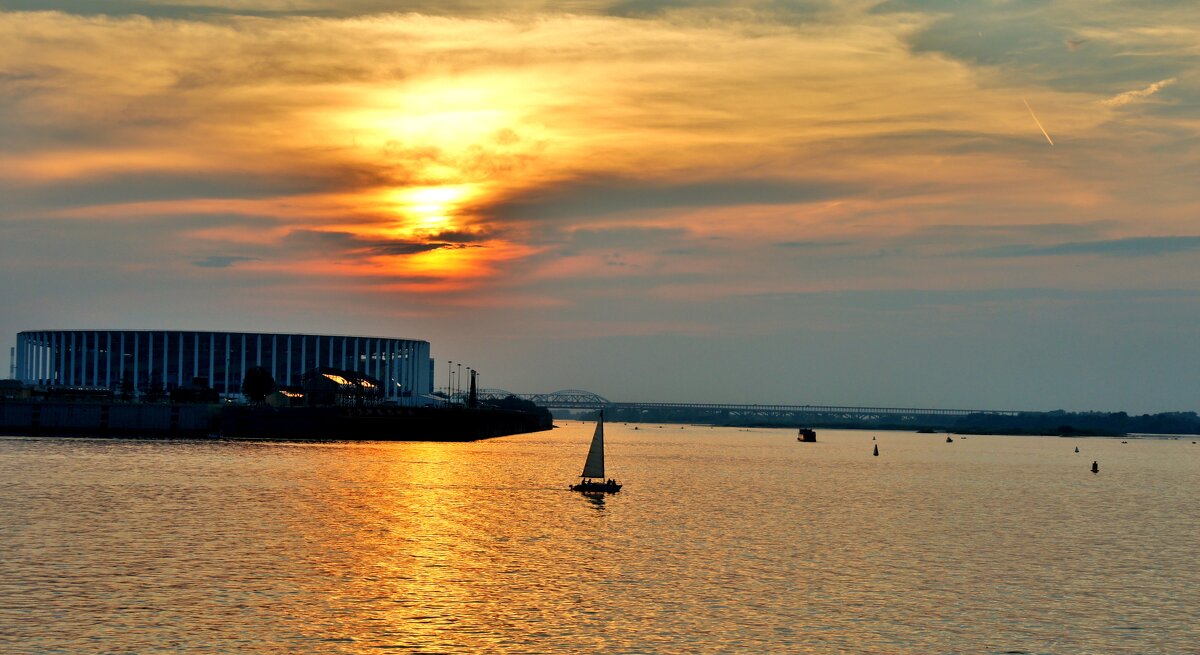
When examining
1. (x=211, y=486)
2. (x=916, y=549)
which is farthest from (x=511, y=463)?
(x=916, y=549)

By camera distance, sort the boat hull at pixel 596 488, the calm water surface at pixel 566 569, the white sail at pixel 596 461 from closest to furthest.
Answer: the calm water surface at pixel 566 569 < the boat hull at pixel 596 488 < the white sail at pixel 596 461

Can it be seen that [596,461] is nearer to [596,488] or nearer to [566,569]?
[596,488]

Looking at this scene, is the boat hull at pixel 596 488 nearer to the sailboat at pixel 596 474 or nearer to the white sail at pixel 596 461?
the sailboat at pixel 596 474

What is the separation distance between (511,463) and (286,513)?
269ft

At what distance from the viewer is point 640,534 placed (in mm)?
80000

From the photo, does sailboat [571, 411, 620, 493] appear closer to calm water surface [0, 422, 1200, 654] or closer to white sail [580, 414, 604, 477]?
white sail [580, 414, 604, 477]

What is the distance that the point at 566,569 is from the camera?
62.8m

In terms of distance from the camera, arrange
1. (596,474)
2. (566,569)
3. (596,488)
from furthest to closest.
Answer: (596,474)
(596,488)
(566,569)

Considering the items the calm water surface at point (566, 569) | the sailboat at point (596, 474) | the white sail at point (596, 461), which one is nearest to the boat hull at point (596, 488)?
the sailboat at point (596, 474)

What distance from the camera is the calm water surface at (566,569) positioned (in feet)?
150

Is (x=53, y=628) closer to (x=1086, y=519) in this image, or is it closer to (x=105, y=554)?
(x=105, y=554)

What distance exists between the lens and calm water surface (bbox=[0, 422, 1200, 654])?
45812 mm

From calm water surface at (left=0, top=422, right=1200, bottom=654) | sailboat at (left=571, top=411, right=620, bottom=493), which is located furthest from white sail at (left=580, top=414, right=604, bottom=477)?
calm water surface at (left=0, top=422, right=1200, bottom=654)

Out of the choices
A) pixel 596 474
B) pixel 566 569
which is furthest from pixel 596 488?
pixel 566 569
